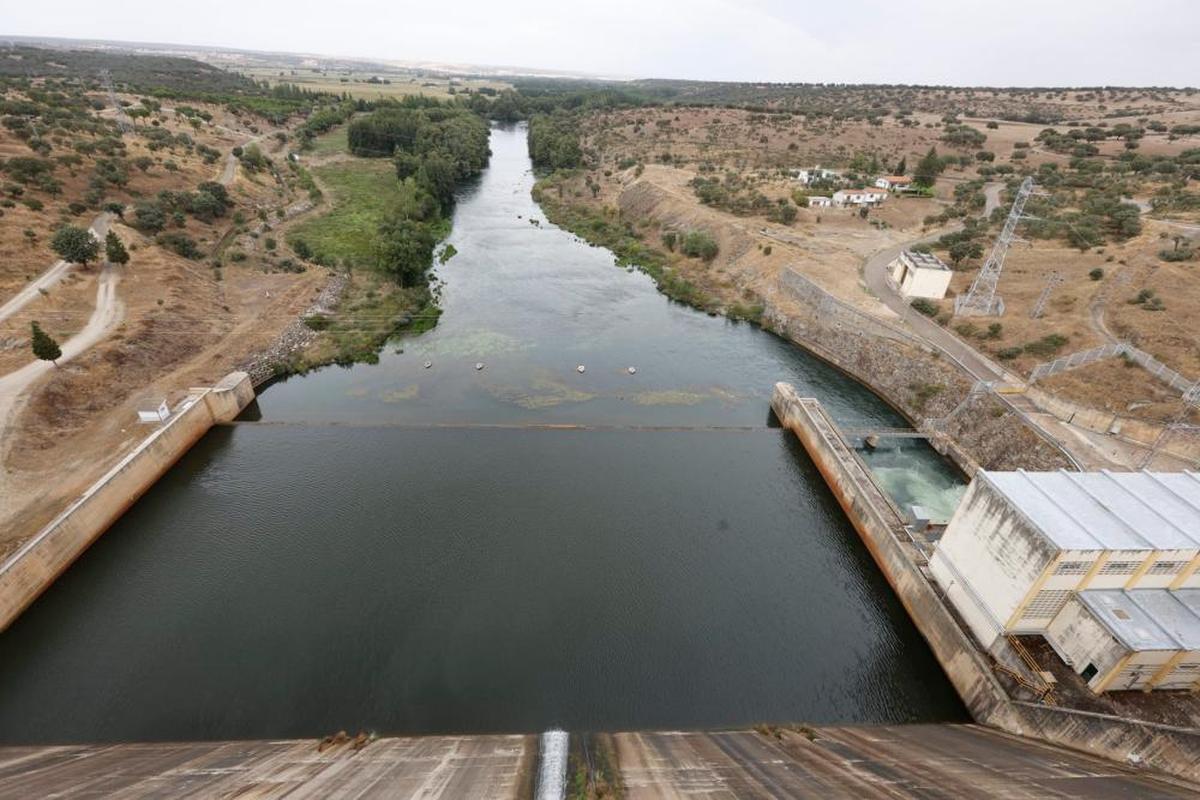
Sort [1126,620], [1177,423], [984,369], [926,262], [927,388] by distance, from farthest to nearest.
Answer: [926,262] < [927,388] < [984,369] < [1177,423] < [1126,620]

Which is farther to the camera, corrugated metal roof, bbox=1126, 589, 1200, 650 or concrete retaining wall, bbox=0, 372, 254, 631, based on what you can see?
concrete retaining wall, bbox=0, 372, 254, 631

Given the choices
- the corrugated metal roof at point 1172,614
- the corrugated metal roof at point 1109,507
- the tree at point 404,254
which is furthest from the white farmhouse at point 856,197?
the corrugated metal roof at point 1172,614

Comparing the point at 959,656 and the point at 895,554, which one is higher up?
the point at 895,554

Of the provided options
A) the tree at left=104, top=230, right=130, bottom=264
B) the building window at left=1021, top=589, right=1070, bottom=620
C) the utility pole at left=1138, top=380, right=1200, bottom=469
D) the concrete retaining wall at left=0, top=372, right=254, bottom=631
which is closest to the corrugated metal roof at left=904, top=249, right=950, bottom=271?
the utility pole at left=1138, top=380, right=1200, bottom=469

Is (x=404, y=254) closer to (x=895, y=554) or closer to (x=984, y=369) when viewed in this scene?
(x=895, y=554)

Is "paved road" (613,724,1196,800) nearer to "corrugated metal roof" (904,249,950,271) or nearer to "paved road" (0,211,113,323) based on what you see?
"corrugated metal roof" (904,249,950,271)

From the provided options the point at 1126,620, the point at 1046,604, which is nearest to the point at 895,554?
the point at 1046,604

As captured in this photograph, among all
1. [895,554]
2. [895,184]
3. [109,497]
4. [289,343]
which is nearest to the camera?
[895,554]
